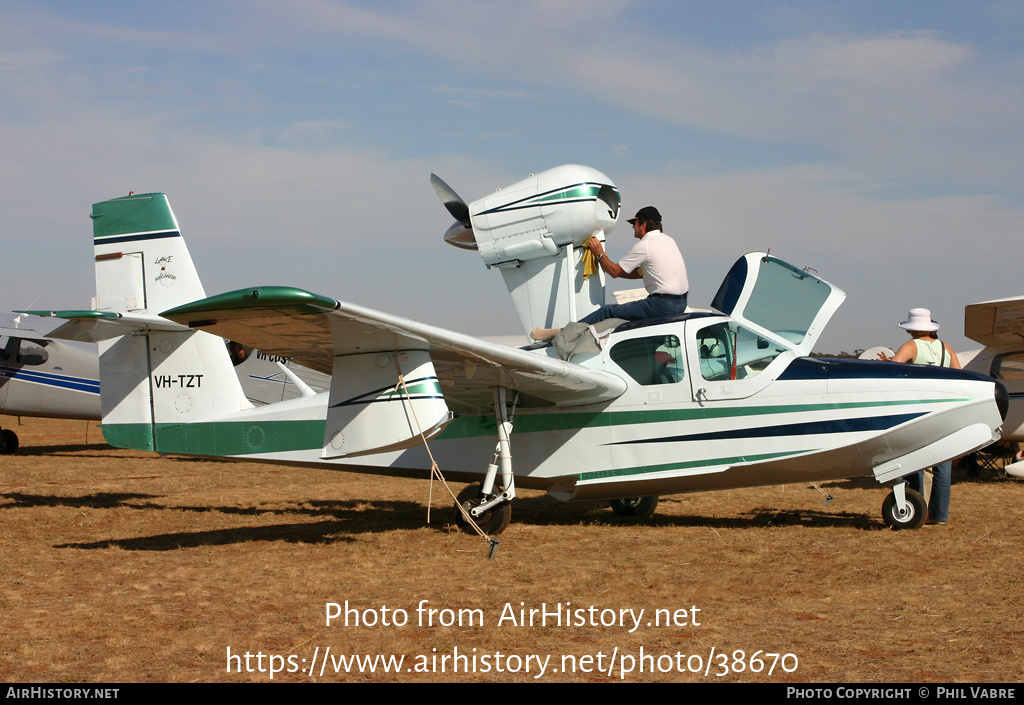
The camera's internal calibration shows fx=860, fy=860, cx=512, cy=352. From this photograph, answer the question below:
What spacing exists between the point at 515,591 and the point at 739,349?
3.43 m

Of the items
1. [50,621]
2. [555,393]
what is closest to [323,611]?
[50,621]

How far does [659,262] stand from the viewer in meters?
8.58

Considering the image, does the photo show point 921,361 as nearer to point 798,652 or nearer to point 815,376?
point 815,376

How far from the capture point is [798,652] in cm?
431

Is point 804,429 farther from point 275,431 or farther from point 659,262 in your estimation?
point 275,431

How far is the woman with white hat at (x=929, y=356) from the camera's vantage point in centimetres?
850

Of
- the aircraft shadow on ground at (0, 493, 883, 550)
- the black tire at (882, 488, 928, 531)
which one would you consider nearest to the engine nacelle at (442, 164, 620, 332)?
the aircraft shadow on ground at (0, 493, 883, 550)

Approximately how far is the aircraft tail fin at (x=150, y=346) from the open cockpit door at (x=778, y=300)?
5.44 m

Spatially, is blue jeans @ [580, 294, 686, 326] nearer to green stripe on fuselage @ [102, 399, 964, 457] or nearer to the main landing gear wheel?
green stripe on fuselage @ [102, 399, 964, 457]

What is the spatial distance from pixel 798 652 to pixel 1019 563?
3.30m

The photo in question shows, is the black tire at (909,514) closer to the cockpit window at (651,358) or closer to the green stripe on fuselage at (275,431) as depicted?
the green stripe on fuselage at (275,431)

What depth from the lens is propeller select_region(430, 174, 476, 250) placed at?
10164 mm

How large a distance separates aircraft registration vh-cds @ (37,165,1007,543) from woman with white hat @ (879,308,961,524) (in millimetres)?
466

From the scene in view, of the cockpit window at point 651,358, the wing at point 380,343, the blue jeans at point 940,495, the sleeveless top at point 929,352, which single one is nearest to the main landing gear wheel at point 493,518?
the wing at point 380,343
